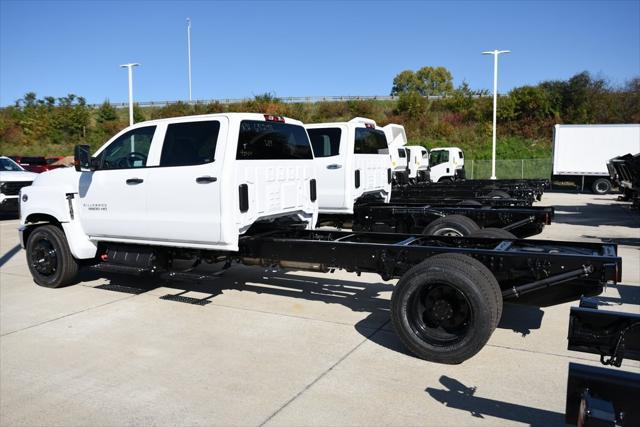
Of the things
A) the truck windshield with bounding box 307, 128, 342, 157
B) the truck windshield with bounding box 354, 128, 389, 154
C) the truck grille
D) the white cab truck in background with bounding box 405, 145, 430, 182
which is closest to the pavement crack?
the truck windshield with bounding box 307, 128, 342, 157

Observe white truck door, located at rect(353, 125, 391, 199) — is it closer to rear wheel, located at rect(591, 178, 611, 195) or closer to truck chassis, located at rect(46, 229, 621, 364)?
truck chassis, located at rect(46, 229, 621, 364)

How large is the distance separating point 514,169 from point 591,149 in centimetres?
945

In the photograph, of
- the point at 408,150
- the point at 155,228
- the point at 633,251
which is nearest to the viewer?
the point at 155,228

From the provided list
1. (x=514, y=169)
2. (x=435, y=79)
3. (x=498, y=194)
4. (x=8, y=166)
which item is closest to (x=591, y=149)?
(x=514, y=169)

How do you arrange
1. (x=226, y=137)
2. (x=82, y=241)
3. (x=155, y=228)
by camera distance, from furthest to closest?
(x=82, y=241) < (x=155, y=228) < (x=226, y=137)

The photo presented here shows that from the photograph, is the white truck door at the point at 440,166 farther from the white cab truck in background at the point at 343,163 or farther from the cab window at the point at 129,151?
the cab window at the point at 129,151

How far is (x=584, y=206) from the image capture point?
19.5 meters

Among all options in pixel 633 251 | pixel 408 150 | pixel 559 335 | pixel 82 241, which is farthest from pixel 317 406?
pixel 408 150

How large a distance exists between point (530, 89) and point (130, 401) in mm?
48675

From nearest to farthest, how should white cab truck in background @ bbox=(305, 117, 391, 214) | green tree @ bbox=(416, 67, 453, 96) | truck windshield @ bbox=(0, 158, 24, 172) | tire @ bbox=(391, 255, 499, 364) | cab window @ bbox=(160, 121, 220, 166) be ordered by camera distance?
tire @ bbox=(391, 255, 499, 364) < cab window @ bbox=(160, 121, 220, 166) < white cab truck in background @ bbox=(305, 117, 391, 214) < truck windshield @ bbox=(0, 158, 24, 172) < green tree @ bbox=(416, 67, 453, 96)

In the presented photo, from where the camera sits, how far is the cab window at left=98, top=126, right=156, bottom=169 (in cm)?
654

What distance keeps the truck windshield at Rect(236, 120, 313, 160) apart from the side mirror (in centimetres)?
210

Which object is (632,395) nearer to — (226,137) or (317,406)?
(317,406)

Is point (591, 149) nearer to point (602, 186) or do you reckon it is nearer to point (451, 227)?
point (602, 186)
